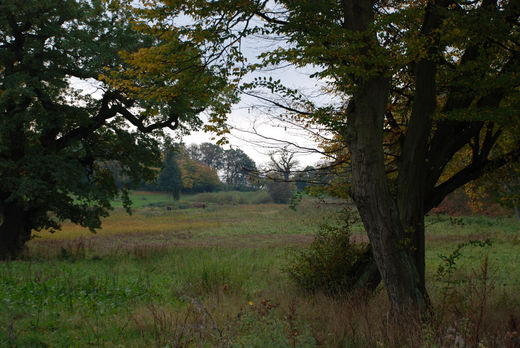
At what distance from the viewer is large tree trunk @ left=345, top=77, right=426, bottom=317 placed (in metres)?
5.65

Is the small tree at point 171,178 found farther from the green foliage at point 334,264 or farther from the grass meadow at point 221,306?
the green foliage at point 334,264

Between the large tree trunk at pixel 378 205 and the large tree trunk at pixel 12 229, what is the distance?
13392 mm

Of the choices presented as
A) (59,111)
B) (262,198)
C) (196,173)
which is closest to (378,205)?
(59,111)

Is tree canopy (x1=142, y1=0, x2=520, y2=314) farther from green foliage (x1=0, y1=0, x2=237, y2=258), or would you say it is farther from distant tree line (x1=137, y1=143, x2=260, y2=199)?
distant tree line (x1=137, y1=143, x2=260, y2=199)

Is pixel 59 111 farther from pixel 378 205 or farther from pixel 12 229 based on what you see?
pixel 378 205

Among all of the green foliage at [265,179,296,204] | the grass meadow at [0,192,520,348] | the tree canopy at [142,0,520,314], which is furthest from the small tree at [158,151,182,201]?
the tree canopy at [142,0,520,314]

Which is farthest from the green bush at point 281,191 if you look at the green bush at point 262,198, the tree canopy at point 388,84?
the tree canopy at point 388,84

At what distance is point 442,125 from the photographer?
21.6ft

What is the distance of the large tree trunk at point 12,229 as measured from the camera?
45.3 ft

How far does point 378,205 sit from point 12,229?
13.9 meters

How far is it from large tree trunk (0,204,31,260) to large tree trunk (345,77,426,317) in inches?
527

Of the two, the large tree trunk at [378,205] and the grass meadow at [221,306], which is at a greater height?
the large tree trunk at [378,205]

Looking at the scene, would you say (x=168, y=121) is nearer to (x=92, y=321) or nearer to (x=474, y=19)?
(x=92, y=321)

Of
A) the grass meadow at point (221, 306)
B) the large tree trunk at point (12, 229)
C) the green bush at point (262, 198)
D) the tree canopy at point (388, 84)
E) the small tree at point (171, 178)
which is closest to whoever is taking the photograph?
the grass meadow at point (221, 306)
